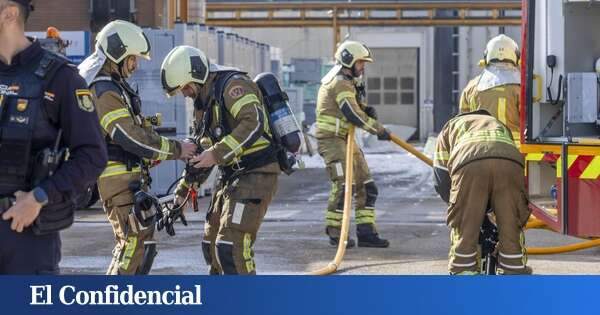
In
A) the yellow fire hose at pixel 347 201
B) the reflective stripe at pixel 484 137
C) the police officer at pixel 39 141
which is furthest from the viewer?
the yellow fire hose at pixel 347 201

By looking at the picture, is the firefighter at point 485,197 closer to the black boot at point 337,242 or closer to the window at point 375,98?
the black boot at point 337,242

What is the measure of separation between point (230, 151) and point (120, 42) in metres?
0.96

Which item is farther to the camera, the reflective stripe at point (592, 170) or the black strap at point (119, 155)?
the reflective stripe at point (592, 170)

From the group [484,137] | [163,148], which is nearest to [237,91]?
[163,148]

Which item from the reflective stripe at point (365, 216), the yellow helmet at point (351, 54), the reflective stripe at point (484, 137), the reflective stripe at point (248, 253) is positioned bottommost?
the reflective stripe at point (365, 216)

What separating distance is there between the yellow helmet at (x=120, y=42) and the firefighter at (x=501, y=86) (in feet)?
12.8

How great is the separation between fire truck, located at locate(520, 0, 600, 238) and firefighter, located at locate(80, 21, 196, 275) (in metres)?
2.56

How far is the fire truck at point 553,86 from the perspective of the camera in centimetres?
875

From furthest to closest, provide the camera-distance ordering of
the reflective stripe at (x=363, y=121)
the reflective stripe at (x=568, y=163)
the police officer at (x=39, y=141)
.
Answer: the reflective stripe at (x=363, y=121)
the reflective stripe at (x=568, y=163)
the police officer at (x=39, y=141)

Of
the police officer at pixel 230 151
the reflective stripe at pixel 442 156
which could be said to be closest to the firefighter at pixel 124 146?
the police officer at pixel 230 151

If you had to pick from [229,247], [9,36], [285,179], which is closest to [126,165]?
[229,247]

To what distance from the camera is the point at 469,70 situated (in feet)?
121

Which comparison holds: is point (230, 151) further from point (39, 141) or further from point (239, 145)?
point (39, 141)

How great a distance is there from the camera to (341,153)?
11703 mm
